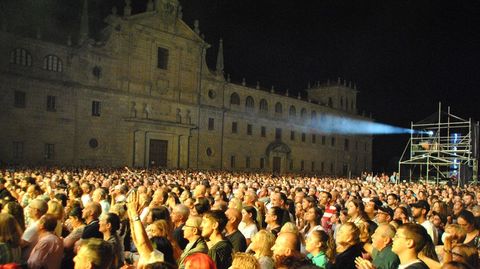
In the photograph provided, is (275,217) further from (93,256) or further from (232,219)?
(93,256)

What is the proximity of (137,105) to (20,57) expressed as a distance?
1045 centimetres

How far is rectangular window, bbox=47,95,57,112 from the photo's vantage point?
33719 millimetres

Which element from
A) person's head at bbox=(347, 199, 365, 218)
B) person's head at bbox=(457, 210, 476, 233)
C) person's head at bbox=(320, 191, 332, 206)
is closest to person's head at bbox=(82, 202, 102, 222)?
person's head at bbox=(347, 199, 365, 218)

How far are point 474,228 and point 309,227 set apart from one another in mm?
2791

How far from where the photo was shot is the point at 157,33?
A: 41.0m

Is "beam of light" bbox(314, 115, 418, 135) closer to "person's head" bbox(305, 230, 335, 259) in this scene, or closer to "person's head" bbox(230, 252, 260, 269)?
"person's head" bbox(305, 230, 335, 259)

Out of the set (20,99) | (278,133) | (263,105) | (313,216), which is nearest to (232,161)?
(263,105)

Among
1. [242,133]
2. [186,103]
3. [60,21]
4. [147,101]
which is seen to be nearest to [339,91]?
[242,133]

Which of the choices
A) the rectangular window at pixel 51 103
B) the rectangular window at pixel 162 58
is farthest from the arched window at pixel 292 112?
the rectangular window at pixel 51 103

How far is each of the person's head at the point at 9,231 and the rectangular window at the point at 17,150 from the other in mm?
29940

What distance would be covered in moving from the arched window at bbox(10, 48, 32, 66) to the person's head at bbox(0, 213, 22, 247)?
31.1 m

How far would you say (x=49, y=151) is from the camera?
1314 inches

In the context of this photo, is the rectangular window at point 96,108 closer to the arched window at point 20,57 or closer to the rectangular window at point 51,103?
the rectangular window at point 51,103

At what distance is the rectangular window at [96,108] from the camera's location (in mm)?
36344
